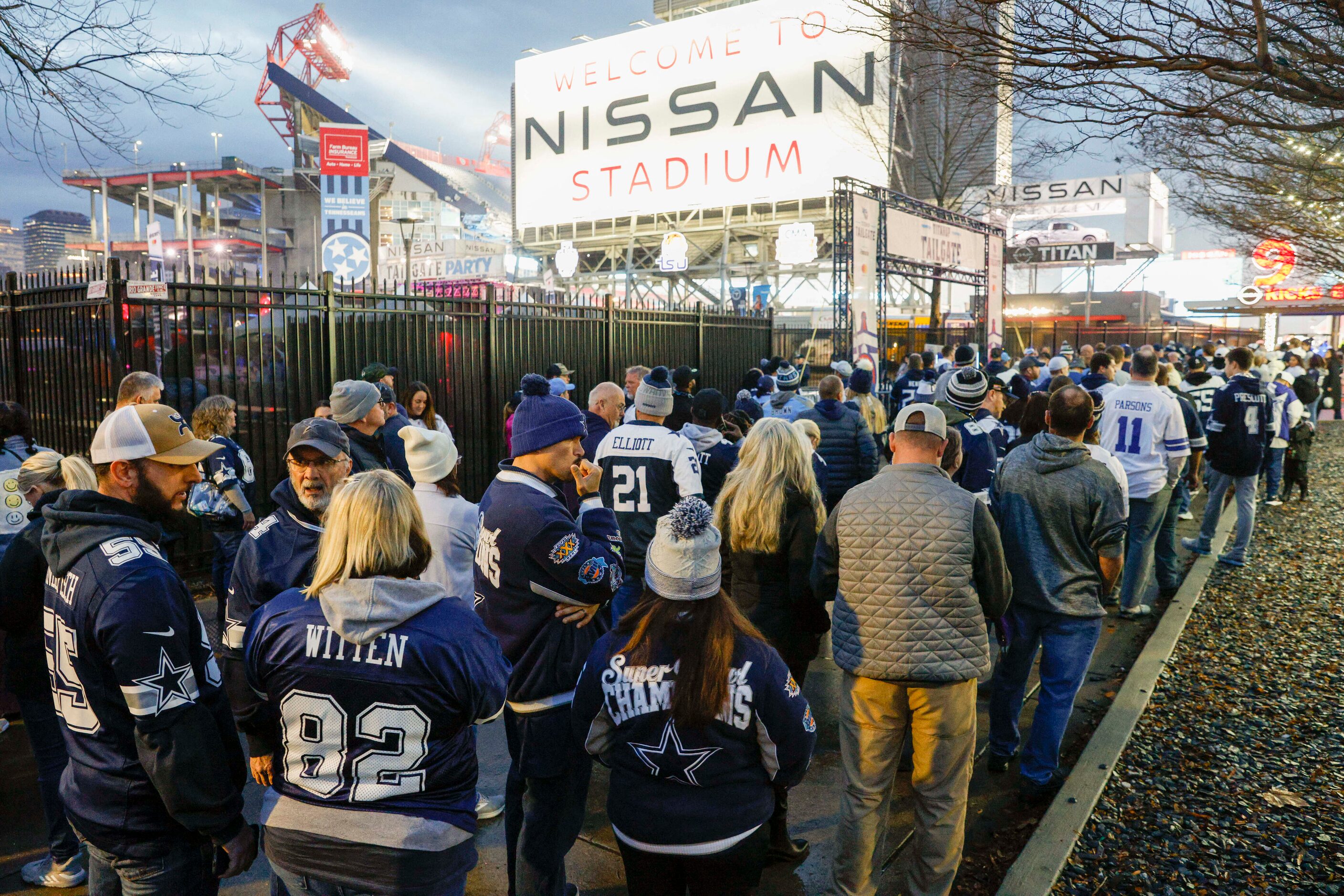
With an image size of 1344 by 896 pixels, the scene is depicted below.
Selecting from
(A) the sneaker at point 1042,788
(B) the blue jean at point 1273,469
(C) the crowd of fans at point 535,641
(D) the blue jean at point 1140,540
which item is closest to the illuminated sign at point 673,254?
(B) the blue jean at point 1273,469

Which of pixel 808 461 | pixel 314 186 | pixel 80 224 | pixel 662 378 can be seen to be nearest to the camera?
pixel 808 461

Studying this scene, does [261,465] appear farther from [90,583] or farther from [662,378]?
[90,583]

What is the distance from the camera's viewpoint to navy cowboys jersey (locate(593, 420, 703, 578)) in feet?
15.7

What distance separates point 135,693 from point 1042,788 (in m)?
4.09

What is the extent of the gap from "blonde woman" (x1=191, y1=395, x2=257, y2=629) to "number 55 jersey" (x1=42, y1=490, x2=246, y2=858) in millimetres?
2714

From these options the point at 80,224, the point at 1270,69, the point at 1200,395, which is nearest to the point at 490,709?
the point at 1270,69

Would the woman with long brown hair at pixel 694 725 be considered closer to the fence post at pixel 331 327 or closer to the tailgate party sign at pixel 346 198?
the fence post at pixel 331 327

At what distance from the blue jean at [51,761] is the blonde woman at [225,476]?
62.1 inches

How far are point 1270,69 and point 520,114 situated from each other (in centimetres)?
4111

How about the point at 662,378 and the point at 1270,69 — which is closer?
the point at 1270,69

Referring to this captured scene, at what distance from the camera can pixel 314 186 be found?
5741 centimetres

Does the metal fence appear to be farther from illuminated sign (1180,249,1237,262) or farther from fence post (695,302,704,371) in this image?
illuminated sign (1180,249,1237,262)

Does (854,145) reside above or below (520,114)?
below

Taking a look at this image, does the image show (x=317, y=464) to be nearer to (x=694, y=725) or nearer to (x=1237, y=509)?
(x=694, y=725)
